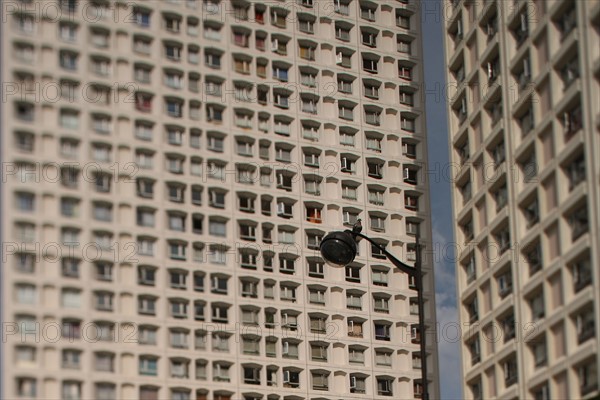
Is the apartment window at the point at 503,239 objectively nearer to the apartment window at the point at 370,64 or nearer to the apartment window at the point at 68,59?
the apartment window at the point at 68,59

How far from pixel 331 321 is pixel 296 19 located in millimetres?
18116

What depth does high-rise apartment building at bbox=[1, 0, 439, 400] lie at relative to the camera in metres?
68.8

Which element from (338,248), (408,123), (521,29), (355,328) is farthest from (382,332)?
(338,248)

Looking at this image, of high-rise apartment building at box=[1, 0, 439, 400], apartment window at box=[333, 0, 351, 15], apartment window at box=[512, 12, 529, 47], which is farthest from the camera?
apartment window at box=[333, 0, 351, 15]

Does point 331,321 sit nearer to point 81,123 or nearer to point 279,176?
point 279,176

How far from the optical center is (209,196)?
2960 inches

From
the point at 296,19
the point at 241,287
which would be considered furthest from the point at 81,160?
the point at 296,19

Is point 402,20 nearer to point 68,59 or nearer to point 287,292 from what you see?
point 287,292

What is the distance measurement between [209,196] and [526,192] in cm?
2966

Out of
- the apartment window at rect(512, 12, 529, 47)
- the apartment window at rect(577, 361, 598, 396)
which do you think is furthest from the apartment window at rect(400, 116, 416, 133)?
the apartment window at rect(577, 361, 598, 396)

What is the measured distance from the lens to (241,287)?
246ft

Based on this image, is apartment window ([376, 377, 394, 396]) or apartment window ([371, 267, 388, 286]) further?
apartment window ([371, 267, 388, 286])

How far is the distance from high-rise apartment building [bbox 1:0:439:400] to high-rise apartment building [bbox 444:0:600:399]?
2010 centimetres

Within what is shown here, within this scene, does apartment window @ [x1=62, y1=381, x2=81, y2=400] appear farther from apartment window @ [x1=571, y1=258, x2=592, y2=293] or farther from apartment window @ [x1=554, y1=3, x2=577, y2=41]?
apartment window @ [x1=554, y1=3, x2=577, y2=41]
